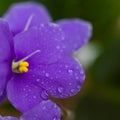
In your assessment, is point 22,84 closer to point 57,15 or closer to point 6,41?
point 6,41

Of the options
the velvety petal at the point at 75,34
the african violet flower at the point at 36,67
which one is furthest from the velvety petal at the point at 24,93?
the velvety petal at the point at 75,34

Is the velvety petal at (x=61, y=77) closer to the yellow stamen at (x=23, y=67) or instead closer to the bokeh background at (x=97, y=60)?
the yellow stamen at (x=23, y=67)

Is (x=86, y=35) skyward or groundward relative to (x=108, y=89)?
skyward

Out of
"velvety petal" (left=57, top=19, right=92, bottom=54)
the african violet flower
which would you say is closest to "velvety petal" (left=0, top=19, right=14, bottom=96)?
the african violet flower

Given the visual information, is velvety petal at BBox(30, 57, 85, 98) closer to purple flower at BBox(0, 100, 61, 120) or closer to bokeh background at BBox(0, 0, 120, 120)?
purple flower at BBox(0, 100, 61, 120)

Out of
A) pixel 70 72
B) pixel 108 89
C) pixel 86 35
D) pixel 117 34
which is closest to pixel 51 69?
pixel 70 72

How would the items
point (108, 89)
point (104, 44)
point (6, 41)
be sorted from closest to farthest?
point (6, 41) → point (108, 89) → point (104, 44)
